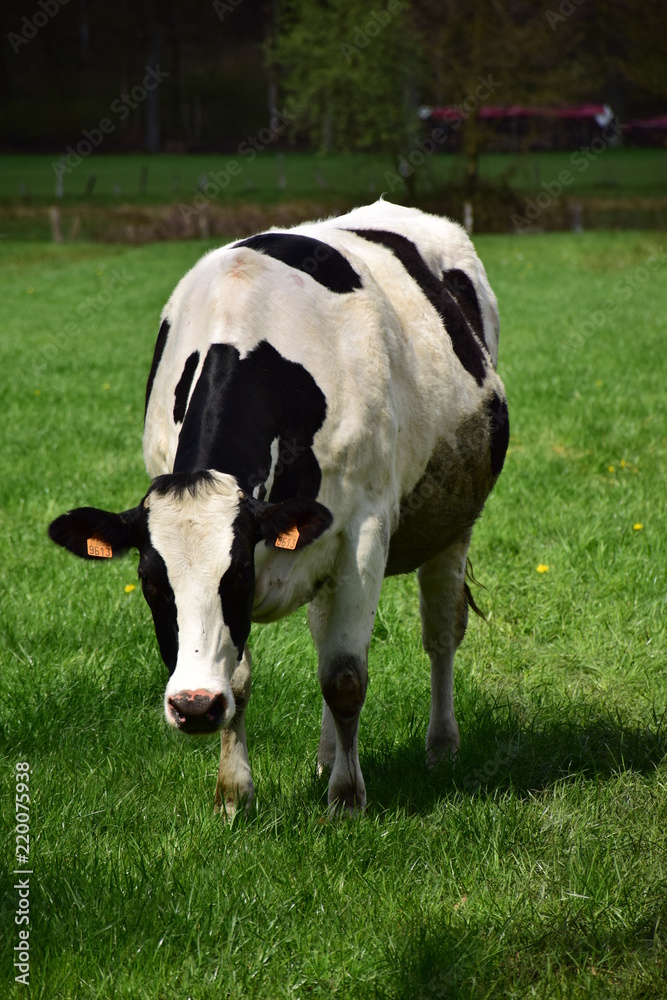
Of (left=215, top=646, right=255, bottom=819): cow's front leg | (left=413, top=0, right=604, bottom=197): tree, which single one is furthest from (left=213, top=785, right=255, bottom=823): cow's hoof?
(left=413, top=0, right=604, bottom=197): tree

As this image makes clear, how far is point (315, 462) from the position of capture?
3.18 metres

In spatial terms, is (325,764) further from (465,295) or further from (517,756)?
(465,295)

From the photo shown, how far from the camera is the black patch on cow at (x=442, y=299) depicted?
4.10 m

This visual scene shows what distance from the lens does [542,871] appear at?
3.11 m

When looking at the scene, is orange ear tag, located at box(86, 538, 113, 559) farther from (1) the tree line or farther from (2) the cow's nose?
(1) the tree line

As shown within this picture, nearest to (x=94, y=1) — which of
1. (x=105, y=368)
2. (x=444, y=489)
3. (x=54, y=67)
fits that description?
(x=54, y=67)

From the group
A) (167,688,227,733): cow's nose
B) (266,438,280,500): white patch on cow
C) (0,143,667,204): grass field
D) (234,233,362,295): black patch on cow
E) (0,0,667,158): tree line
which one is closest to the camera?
(167,688,227,733): cow's nose

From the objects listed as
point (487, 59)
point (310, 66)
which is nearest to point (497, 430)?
point (487, 59)

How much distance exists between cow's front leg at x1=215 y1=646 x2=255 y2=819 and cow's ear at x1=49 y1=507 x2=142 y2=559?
770 mm

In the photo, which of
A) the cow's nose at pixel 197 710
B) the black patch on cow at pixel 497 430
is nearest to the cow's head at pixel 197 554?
the cow's nose at pixel 197 710

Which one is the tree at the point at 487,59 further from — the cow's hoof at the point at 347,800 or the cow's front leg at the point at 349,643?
the cow's hoof at the point at 347,800

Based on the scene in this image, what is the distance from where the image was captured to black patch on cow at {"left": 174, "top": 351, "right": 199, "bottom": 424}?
3221 mm

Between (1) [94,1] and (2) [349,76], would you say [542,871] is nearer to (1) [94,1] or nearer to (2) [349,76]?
(2) [349,76]

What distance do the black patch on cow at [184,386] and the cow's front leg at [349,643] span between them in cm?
67
